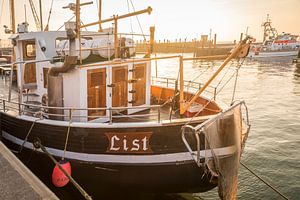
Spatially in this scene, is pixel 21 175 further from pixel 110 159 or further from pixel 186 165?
pixel 186 165

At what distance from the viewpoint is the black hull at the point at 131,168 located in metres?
7.19

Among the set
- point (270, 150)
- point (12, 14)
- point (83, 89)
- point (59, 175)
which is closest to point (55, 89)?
point (83, 89)

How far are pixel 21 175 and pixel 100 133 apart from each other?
2326 millimetres

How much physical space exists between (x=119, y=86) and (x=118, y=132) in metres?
2.27

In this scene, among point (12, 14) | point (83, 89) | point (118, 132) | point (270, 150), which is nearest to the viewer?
point (118, 132)

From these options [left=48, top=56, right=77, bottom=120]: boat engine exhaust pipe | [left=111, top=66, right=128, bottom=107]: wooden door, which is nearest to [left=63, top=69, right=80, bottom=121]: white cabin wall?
[left=48, top=56, right=77, bottom=120]: boat engine exhaust pipe

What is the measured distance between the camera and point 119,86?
9.02 m

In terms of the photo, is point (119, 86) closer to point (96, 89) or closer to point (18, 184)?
point (96, 89)

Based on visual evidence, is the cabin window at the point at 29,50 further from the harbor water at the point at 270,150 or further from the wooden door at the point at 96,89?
the wooden door at the point at 96,89

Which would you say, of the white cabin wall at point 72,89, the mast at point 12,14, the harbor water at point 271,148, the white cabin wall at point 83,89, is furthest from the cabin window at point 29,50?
the harbor water at point 271,148

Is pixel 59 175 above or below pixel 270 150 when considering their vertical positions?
above

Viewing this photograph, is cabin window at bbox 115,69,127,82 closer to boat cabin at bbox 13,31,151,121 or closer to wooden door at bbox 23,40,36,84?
boat cabin at bbox 13,31,151,121

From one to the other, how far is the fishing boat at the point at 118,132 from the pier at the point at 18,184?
5.21 ft

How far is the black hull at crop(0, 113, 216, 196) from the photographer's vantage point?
23.6ft
